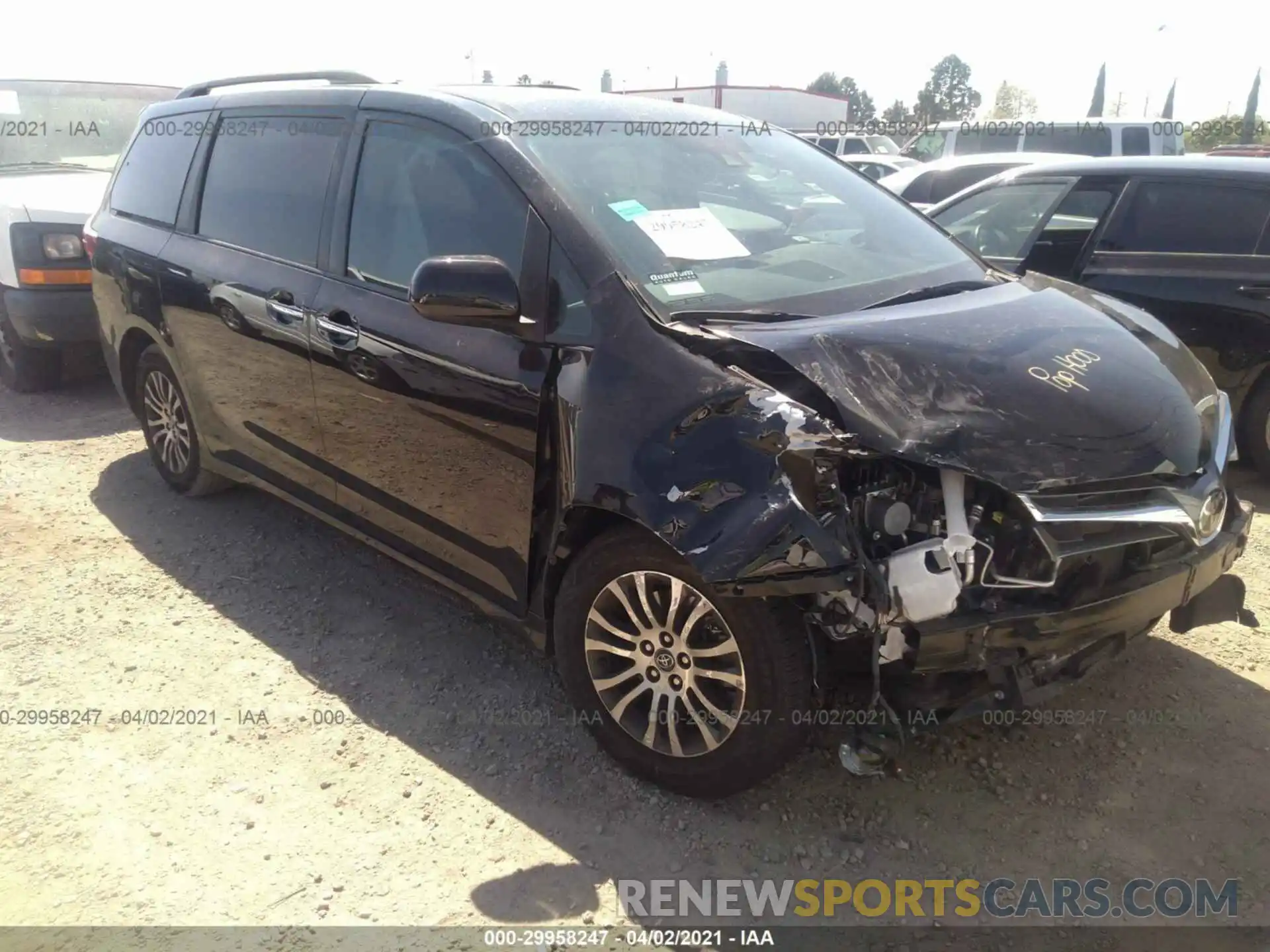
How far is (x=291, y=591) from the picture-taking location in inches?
157

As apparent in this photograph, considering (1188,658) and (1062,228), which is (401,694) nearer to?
(1188,658)

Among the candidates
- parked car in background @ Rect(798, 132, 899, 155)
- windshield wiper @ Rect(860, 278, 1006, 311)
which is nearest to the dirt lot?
windshield wiper @ Rect(860, 278, 1006, 311)

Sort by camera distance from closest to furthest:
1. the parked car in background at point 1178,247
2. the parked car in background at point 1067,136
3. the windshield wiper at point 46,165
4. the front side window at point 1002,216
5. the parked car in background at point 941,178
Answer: the parked car in background at point 1178,247, the front side window at point 1002,216, the windshield wiper at point 46,165, the parked car in background at point 941,178, the parked car in background at point 1067,136

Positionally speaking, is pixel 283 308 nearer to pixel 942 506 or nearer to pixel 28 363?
pixel 942 506

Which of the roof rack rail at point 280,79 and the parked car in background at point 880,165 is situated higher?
the roof rack rail at point 280,79

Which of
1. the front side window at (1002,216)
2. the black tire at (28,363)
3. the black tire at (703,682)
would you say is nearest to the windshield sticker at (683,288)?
the black tire at (703,682)

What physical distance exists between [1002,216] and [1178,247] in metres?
1.01

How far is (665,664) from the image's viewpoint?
8.65 feet

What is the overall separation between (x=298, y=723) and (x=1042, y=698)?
2240 mm

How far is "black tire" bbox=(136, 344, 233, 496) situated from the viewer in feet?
14.9

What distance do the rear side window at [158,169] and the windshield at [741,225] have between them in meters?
2.20

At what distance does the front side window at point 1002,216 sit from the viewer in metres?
5.43

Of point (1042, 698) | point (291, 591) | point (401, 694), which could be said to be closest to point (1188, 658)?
point (1042, 698)

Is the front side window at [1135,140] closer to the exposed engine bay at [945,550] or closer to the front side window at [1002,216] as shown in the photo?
the front side window at [1002,216]
